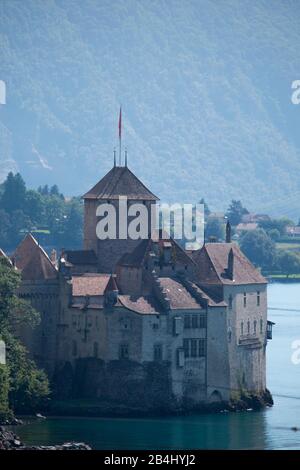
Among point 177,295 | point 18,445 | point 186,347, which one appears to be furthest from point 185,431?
point 18,445

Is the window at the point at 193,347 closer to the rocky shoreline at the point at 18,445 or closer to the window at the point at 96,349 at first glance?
the window at the point at 96,349

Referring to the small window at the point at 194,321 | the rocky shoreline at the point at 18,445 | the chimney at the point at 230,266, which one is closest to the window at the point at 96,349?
the small window at the point at 194,321

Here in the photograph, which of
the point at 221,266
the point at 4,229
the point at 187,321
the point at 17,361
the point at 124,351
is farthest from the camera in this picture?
the point at 4,229

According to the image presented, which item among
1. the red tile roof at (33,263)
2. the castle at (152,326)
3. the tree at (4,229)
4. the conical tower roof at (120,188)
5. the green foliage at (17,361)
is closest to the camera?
the green foliage at (17,361)

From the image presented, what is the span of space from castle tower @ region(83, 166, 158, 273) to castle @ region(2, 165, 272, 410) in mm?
1798

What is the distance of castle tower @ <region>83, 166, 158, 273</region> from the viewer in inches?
4382

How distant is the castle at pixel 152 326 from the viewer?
100 meters

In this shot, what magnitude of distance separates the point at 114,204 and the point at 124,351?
13036 mm

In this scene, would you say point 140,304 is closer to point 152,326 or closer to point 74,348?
point 152,326

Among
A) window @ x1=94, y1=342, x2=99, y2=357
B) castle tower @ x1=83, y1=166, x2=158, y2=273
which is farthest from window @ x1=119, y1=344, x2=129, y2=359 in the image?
castle tower @ x1=83, y1=166, x2=158, y2=273

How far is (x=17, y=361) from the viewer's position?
325 feet

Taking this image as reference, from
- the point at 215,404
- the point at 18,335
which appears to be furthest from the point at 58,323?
the point at 215,404

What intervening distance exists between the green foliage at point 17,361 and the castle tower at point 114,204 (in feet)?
34.8
